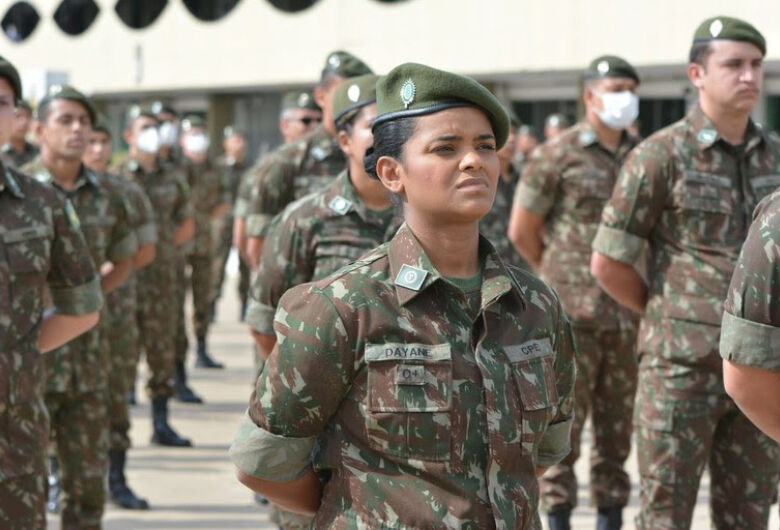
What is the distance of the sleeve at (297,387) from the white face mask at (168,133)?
7776 millimetres

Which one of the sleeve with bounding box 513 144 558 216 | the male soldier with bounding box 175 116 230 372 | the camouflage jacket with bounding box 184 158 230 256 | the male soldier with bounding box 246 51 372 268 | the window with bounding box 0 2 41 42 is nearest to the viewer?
the sleeve with bounding box 513 144 558 216

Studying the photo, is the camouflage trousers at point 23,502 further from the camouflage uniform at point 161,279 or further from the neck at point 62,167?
the camouflage uniform at point 161,279

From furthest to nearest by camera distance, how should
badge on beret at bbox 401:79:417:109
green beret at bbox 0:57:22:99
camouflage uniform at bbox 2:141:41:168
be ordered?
camouflage uniform at bbox 2:141:41:168, green beret at bbox 0:57:22:99, badge on beret at bbox 401:79:417:109

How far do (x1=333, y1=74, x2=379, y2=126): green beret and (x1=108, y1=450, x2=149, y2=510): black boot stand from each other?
3323mm

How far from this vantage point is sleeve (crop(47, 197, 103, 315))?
4.84 m

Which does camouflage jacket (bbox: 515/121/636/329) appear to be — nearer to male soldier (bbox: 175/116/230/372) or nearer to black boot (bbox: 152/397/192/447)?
black boot (bbox: 152/397/192/447)

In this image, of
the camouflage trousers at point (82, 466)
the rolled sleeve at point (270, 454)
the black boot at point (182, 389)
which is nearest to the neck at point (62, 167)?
the camouflage trousers at point (82, 466)

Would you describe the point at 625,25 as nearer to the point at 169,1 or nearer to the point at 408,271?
the point at 169,1

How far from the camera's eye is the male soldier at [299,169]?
7.28 meters

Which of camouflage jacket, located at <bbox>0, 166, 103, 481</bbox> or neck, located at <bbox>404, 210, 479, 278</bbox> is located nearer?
neck, located at <bbox>404, 210, 479, 278</bbox>

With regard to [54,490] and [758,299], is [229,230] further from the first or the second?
[758,299]

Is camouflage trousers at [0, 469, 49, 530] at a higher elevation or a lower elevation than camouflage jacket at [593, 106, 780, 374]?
lower

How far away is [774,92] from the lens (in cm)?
2212

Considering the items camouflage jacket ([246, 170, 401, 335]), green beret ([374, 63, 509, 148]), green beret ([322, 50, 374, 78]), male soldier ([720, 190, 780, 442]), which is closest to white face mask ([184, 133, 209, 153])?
green beret ([322, 50, 374, 78])
